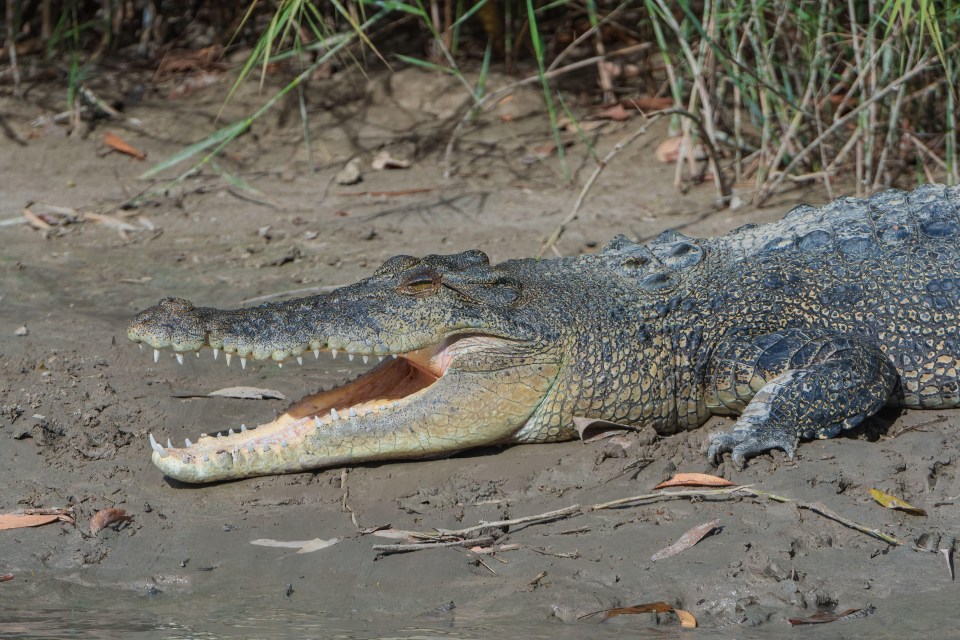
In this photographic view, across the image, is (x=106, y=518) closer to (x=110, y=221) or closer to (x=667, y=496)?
(x=667, y=496)

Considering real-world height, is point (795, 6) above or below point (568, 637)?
above

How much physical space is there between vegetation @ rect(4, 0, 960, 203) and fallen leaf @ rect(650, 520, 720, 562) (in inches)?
105

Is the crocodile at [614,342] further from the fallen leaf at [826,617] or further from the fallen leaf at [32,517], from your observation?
the fallen leaf at [826,617]

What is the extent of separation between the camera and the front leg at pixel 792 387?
416cm

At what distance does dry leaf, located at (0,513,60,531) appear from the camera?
4039 mm

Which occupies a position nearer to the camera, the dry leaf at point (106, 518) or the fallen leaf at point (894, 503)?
the fallen leaf at point (894, 503)

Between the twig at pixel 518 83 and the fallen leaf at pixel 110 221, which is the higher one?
the twig at pixel 518 83

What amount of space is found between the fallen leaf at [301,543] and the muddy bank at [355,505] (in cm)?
3

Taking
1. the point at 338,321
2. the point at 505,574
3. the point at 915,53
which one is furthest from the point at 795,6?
the point at 505,574

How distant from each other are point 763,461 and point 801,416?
23 cm

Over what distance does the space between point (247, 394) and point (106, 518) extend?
1060mm

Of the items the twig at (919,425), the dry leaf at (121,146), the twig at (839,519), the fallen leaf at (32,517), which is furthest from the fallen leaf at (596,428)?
the dry leaf at (121,146)

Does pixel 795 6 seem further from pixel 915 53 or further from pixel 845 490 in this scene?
pixel 845 490

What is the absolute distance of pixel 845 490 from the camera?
12.8 feet
